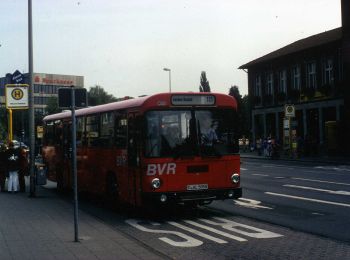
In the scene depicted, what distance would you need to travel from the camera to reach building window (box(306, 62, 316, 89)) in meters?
50.1

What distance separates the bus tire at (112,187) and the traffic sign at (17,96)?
660 cm

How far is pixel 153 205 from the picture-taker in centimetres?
1227

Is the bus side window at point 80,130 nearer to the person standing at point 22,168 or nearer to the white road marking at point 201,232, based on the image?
the person standing at point 22,168

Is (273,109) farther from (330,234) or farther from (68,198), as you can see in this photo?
(330,234)

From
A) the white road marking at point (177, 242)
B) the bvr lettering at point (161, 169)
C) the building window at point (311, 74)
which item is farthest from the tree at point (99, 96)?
the white road marking at point (177, 242)

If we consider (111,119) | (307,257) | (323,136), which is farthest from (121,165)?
(323,136)

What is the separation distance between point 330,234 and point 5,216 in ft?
22.4

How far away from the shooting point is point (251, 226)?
11.4 metres

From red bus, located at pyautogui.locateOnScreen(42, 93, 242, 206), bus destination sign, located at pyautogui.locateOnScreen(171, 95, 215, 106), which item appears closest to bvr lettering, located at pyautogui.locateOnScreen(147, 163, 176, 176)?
red bus, located at pyautogui.locateOnScreen(42, 93, 242, 206)

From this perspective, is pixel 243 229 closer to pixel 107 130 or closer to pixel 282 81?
pixel 107 130

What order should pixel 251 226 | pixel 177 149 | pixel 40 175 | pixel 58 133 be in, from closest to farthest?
pixel 251 226 → pixel 177 149 → pixel 40 175 → pixel 58 133

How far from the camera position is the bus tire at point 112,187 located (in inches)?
561

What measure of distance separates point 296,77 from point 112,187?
41.1 metres

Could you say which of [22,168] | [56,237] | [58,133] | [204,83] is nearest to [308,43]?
[58,133]
